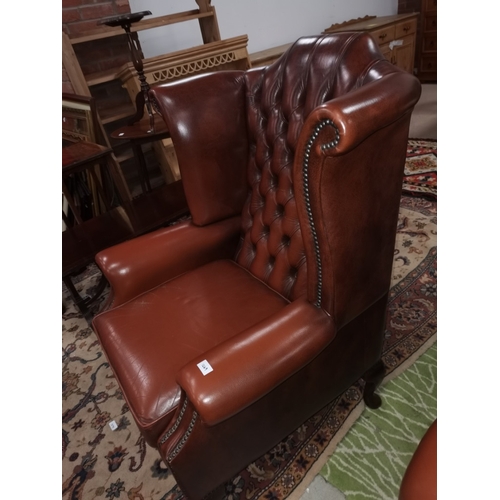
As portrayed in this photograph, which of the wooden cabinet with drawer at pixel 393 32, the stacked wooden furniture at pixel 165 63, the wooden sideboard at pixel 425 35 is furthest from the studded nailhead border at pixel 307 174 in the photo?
the wooden sideboard at pixel 425 35

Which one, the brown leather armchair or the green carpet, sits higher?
the brown leather armchair

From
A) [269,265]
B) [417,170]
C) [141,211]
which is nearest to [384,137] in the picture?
[269,265]

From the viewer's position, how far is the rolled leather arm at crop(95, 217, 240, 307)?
120 centimetres

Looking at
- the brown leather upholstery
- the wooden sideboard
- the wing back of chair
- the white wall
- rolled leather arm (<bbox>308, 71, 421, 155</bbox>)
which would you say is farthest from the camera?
the wooden sideboard

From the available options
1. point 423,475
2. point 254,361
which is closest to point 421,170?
point 254,361

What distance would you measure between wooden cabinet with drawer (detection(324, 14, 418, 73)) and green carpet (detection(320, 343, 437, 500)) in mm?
3452

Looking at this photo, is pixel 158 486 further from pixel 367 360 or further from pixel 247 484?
pixel 367 360

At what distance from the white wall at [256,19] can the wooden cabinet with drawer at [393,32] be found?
21cm

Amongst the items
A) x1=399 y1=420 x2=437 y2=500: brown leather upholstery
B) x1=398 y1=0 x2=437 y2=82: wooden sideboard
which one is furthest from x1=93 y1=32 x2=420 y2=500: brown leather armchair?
x1=398 y1=0 x2=437 y2=82: wooden sideboard

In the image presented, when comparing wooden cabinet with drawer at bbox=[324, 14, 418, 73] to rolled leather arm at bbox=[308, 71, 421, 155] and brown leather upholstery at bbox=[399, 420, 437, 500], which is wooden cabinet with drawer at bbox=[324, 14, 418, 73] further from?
brown leather upholstery at bbox=[399, 420, 437, 500]

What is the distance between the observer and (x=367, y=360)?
111 cm

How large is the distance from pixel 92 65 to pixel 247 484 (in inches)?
108

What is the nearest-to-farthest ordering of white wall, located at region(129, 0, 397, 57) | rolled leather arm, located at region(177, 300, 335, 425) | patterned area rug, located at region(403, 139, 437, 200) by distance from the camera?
rolled leather arm, located at region(177, 300, 335, 425) < patterned area rug, located at region(403, 139, 437, 200) < white wall, located at region(129, 0, 397, 57)

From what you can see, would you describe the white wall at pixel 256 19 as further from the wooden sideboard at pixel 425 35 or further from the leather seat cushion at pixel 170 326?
the leather seat cushion at pixel 170 326
